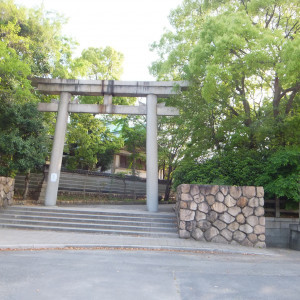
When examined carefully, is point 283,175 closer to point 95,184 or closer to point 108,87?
point 108,87

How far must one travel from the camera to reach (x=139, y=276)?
517 centimetres

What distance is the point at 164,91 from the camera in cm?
1528

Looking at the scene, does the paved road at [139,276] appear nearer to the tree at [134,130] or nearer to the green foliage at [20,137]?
the green foliage at [20,137]

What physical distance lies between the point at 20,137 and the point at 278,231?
12168 mm

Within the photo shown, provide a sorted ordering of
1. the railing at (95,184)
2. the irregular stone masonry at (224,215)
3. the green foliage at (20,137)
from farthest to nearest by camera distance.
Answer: the railing at (95,184)
the green foliage at (20,137)
the irregular stone masonry at (224,215)

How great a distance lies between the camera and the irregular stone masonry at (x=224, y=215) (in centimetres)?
954

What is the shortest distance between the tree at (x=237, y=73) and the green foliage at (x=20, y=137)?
7132 millimetres

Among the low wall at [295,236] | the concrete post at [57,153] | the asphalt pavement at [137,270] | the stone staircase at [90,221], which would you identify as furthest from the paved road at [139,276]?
the concrete post at [57,153]

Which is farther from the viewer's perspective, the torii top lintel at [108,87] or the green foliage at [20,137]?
the torii top lintel at [108,87]

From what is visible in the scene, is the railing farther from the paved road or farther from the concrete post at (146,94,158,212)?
the paved road

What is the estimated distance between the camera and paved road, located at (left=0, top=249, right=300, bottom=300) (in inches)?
168

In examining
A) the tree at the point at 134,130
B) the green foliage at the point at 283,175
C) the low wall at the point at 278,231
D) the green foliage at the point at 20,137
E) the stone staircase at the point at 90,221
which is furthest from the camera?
the tree at the point at 134,130

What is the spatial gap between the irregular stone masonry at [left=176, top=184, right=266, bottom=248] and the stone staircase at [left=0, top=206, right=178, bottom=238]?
37.1 inches

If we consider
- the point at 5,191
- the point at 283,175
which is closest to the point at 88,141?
the point at 5,191
